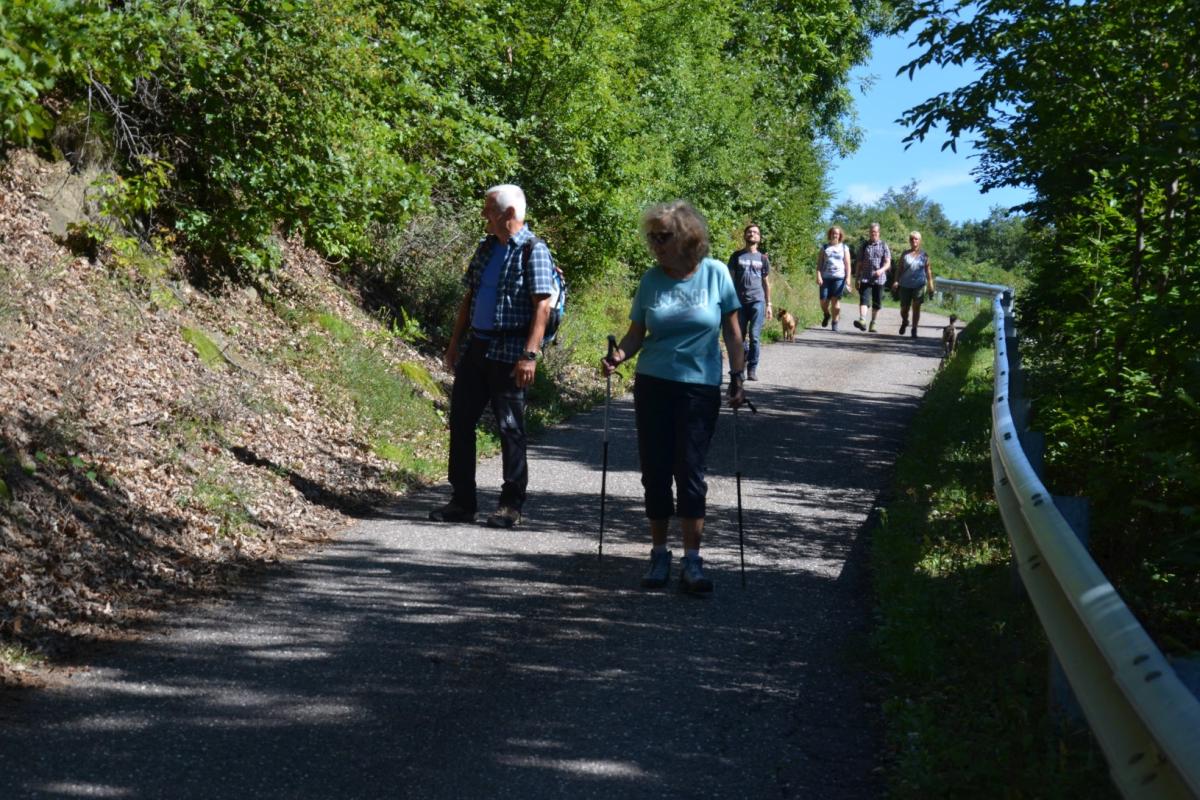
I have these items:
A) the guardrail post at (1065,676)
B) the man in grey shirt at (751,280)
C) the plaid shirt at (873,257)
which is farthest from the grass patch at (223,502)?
the plaid shirt at (873,257)

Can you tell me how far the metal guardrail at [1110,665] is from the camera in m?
2.91

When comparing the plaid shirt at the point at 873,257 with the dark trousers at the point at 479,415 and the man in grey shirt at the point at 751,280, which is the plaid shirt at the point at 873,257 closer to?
the man in grey shirt at the point at 751,280

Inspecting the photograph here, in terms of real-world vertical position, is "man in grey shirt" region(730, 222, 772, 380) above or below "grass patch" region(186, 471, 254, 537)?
above

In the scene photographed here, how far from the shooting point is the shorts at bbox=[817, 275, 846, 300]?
25609 millimetres

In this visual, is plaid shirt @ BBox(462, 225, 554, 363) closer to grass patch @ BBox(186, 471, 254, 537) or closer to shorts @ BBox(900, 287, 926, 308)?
grass patch @ BBox(186, 471, 254, 537)

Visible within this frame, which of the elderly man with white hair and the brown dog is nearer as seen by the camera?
the elderly man with white hair

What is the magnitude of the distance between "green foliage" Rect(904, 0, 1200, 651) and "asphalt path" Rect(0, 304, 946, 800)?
151 centimetres

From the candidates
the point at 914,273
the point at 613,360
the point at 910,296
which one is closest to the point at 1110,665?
the point at 613,360

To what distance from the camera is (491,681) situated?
6.13 m

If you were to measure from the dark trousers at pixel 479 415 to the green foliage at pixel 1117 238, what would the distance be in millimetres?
3590

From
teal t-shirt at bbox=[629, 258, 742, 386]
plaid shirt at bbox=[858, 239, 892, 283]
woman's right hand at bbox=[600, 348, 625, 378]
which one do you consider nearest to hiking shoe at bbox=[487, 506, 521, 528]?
woman's right hand at bbox=[600, 348, 625, 378]

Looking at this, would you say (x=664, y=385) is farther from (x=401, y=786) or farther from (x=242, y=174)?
(x=242, y=174)

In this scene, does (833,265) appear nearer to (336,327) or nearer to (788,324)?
(788,324)

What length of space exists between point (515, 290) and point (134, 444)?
257 cm
